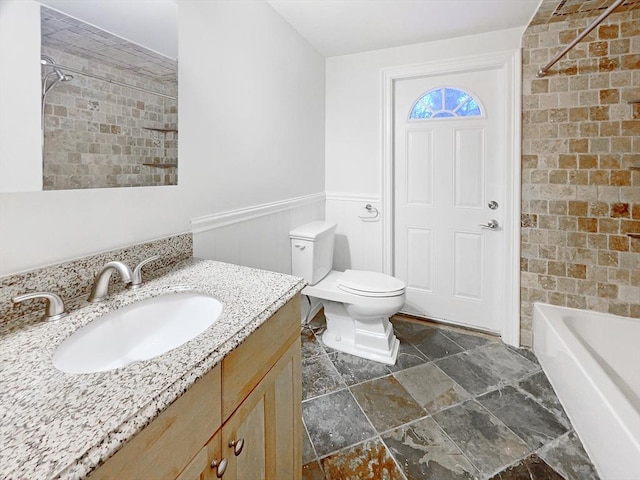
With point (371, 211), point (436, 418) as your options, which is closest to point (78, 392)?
point (436, 418)

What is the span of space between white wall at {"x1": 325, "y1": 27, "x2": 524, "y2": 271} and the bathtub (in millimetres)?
1310

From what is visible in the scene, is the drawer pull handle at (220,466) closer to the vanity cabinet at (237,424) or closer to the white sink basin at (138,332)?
the vanity cabinet at (237,424)

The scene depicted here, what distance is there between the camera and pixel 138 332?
36.8 inches

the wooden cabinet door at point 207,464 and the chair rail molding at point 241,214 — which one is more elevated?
the chair rail molding at point 241,214

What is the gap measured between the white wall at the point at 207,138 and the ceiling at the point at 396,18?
5.7 inches

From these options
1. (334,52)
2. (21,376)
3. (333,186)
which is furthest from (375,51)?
(21,376)

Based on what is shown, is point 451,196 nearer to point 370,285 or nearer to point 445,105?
point 445,105

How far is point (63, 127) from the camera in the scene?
92 cm

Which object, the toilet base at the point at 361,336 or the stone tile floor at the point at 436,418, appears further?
the toilet base at the point at 361,336

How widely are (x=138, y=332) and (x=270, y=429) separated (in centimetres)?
46

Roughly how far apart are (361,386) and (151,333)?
131 centimetres

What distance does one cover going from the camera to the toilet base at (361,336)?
216cm

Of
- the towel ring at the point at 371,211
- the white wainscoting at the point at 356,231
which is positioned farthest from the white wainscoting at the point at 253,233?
the towel ring at the point at 371,211

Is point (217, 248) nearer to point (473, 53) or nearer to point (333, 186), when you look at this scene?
point (333, 186)
